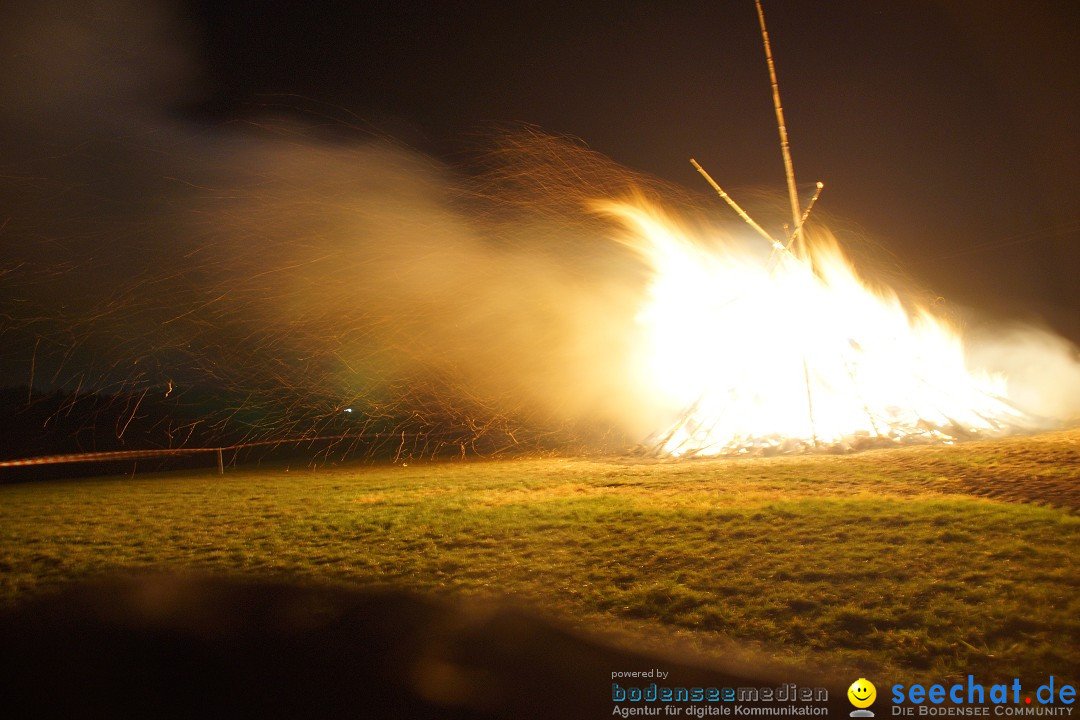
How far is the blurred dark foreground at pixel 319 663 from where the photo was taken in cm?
293

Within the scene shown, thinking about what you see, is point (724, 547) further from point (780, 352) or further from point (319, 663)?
point (780, 352)

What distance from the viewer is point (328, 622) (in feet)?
12.9

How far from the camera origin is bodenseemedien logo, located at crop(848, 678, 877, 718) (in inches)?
107

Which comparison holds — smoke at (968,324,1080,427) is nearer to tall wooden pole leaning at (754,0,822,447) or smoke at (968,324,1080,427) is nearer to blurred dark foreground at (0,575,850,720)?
tall wooden pole leaning at (754,0,822,447)

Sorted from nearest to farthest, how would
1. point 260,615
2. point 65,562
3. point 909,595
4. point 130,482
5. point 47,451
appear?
point 909,595
point 260,615
point 65,562
point 130,482
point 47,451

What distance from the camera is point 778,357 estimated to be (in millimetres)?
12648

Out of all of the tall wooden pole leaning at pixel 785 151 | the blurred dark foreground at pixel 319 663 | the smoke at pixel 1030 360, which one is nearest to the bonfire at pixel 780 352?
the tall wooden pole leaning at pixel 785 151

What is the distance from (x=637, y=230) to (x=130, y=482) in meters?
12.6

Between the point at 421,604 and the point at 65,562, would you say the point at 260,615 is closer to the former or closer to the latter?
the point at 421,604

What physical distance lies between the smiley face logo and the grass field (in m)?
0.16

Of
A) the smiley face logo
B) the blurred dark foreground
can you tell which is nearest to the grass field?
the smiley face logo

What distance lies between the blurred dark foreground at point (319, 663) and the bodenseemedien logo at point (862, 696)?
5 cm

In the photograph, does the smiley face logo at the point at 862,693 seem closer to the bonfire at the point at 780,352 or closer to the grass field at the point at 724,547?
the grass field at the point at 724,547

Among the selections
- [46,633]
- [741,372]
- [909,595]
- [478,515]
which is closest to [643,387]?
[741,372]
